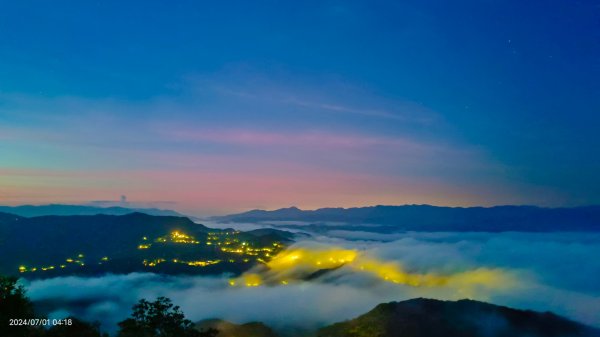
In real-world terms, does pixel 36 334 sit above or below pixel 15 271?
above

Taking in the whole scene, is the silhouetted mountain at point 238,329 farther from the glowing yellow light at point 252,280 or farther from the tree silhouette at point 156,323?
the tree silhouette at point 156,323

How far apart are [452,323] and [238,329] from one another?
235 ft

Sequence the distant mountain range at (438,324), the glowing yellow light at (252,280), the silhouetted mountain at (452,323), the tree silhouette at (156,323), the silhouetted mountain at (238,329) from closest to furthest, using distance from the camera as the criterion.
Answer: the tree silhouette at (156,323), the silhouetted mountain at (238,329), the distant mountain range at (438,324), the silhouetted mountain at (452,323), the glowing yellow light at (252,280)

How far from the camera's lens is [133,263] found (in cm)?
18762

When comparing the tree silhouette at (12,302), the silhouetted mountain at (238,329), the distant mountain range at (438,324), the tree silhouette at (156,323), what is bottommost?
the silhouetted mountain at (238,329)

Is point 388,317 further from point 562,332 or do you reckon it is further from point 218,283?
point 218,283

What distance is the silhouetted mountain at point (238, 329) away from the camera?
123688 millimetres

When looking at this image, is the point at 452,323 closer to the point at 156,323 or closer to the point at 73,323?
the point at 156,323

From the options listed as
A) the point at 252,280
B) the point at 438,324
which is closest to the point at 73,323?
the point at 438,324

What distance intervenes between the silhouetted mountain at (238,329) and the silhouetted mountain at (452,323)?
60.0ft

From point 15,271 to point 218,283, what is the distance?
93.7 m

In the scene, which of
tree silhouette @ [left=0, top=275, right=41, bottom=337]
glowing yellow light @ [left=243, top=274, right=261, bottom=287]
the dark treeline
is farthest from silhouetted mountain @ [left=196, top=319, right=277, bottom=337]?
tree silhouette @ [left=0, top=275, right=41, bottom=337]

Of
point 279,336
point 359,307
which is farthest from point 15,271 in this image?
point 359,307

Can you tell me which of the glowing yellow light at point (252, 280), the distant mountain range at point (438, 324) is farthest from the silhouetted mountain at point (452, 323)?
the glowing yellow light at point (252, 280)
